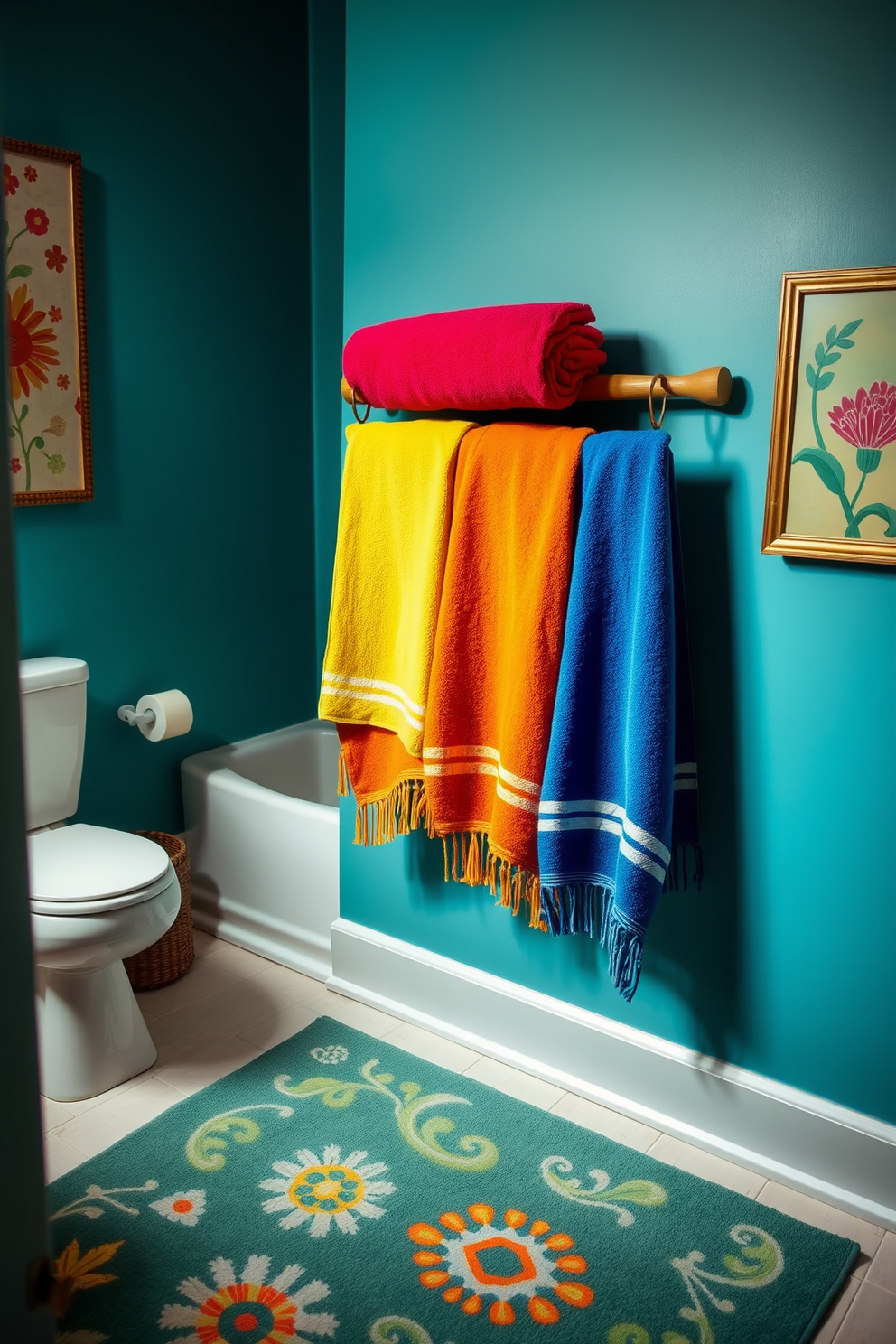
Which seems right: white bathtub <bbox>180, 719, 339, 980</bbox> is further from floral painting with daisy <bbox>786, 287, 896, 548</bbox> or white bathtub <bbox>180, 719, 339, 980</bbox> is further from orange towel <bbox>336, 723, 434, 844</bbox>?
floral painting with daisy <bbox>786, 287, 896, 548</bbox>

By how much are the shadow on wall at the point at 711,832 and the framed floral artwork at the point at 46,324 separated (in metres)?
1.44

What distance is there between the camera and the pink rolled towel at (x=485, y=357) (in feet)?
5.61

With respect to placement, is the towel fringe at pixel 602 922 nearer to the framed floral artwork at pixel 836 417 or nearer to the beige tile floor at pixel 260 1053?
the beige tile floor at pixel 260 1053

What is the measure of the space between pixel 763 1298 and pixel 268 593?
213 centimetres

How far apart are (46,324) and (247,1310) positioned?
1993 millimetres

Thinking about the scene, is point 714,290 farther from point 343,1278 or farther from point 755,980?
point 343,1278

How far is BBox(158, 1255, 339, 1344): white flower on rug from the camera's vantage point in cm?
153

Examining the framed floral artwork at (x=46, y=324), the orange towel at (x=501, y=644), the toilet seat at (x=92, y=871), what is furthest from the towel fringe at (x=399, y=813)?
the framed floral artwork at (x=46, y=324)

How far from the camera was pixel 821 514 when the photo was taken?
164cm

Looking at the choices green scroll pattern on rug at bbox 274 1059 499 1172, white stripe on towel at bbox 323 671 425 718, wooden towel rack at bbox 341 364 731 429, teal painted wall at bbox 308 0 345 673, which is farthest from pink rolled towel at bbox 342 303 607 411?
green scroll pattern on rug at bbox 274 1059 499 1172

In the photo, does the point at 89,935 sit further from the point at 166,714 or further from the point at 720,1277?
the point at 720,1277

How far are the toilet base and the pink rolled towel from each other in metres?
1.26

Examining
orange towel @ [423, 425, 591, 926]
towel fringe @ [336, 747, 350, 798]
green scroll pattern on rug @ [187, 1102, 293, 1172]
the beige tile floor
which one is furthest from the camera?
towel fringe @ [336, 747, 350, 798]

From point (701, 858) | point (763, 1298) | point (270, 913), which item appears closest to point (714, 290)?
point (701, 858)
